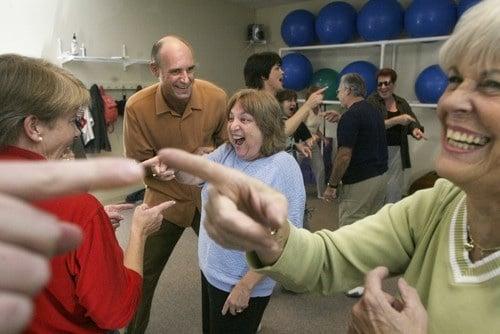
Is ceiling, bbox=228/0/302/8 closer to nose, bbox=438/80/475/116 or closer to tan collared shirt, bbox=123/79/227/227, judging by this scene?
tan collared shirt, bbox=123/79/227/227

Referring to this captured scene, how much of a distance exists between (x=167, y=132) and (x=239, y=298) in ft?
3.68

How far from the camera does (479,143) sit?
0.72 metres

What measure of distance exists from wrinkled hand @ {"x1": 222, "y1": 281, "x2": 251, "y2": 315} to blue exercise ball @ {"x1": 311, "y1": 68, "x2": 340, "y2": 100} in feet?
13.6

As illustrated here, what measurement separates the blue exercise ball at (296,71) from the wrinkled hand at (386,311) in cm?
472

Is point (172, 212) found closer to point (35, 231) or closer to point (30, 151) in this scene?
point (30, 151)

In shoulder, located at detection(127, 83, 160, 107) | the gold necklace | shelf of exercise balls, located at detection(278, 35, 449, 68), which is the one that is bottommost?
the gold necklace

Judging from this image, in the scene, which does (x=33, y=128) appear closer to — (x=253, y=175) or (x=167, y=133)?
(x=253, y=175)

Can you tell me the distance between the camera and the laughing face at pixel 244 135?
1.52 metres

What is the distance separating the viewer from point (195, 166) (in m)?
0.50

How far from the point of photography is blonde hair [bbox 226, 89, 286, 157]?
1.52 m

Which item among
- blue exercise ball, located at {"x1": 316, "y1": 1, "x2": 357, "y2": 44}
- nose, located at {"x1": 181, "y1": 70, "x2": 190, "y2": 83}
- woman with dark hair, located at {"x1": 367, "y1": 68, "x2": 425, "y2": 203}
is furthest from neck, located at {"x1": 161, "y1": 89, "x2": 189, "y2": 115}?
blue exercise ball, located at {"x1": 316, "y1": 1, "x2": 357, "y2": 44}

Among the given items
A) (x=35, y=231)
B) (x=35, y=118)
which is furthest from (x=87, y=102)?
(x=35, y=231)

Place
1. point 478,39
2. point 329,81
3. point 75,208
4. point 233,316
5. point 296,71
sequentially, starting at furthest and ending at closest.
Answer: point 296,71
point 329,81
point 233,316
point 75,208
point 478,39

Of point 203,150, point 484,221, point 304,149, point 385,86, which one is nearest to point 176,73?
point 203,150
